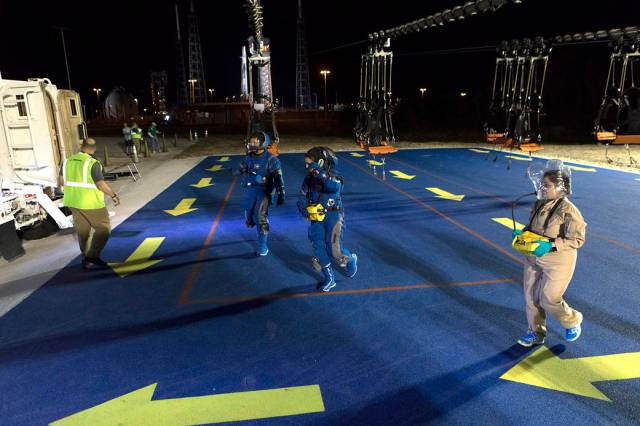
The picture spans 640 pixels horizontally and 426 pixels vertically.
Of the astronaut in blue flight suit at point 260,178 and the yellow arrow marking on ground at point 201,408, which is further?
the astronaut in blue flight suit at point 260,178

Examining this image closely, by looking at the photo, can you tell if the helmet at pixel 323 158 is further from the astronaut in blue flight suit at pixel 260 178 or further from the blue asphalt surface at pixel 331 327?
the blue asphalt surface at pixel 331 327

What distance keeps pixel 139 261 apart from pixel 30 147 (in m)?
4.03

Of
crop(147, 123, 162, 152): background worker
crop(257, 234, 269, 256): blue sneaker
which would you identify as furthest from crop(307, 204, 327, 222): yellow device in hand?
crop(147, 123, 162, 152): background worker

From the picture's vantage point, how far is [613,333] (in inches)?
194

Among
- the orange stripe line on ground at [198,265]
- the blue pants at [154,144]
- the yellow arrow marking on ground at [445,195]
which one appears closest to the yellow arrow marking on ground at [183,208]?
the orange stripe line on ground at [198,265]

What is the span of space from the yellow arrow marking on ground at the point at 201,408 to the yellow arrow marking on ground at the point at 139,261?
3.41 metres

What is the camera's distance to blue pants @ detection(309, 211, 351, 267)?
19.1 feet

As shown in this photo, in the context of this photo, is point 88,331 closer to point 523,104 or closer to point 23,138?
point 23,138

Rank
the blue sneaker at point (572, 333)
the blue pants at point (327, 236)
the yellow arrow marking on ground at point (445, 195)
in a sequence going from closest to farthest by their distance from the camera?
1. the blue sneaker at point (572, 333)
2. the blue pants at point (327, 236)
3. the yellow arrow marking on ground at point (445, 195)

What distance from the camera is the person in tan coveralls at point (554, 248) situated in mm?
4078

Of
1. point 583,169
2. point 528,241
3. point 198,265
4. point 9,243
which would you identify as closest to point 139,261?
point 198,265

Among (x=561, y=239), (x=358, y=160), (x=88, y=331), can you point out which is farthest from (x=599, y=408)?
(x=358, y=160)

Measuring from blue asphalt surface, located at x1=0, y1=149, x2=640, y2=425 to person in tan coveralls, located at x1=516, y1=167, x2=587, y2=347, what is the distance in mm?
651

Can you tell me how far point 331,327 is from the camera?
17.0 feet
